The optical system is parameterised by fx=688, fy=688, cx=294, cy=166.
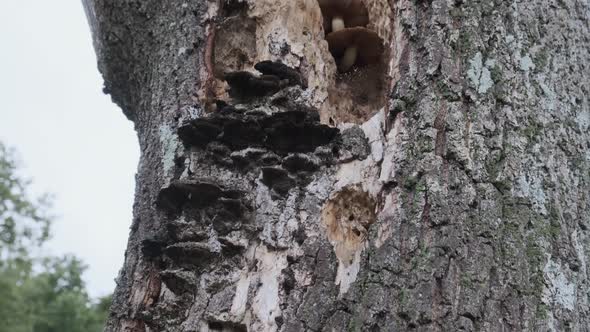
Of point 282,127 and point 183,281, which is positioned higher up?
point 282,127

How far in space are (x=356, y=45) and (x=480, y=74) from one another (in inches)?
18.4

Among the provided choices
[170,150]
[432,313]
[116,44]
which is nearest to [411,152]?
[432,313]

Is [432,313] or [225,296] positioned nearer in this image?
[432,313]

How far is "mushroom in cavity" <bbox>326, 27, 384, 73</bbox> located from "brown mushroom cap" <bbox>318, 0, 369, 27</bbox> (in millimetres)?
126

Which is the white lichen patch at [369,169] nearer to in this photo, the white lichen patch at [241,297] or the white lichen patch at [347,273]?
the white lichen patch at [347,273]

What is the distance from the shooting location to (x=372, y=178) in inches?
57.5

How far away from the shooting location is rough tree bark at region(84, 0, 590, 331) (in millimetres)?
1270

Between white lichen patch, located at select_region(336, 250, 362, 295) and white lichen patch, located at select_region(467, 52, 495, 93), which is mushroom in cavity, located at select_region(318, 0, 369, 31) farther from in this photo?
white lichen patch, located at select_region(336, 250, 362, 295)

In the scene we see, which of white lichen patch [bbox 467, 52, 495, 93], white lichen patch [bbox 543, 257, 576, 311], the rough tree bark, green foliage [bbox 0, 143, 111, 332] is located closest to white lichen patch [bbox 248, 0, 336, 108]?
the rough tree bark

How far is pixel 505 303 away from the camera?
1229 millimetres

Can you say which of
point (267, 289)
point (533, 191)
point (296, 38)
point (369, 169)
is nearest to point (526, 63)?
point (533, 191)

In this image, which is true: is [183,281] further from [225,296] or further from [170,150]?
[170,150]

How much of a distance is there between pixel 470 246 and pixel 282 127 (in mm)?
504

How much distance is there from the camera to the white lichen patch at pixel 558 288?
1.28 meters
